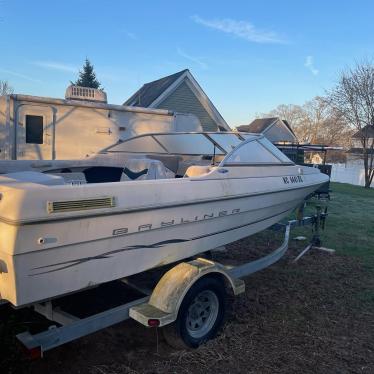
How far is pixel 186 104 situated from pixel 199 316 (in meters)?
13.7

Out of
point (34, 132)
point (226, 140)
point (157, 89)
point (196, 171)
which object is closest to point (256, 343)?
point (196, 171)

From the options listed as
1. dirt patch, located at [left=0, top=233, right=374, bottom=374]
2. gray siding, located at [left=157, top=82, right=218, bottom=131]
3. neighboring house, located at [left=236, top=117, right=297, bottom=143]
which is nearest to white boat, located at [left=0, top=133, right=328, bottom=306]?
dirt patch, located at [left=0, top=233, right=374, bottom=374]

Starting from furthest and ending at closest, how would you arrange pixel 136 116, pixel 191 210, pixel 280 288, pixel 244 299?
pixel 136 116
pixel 280 288
pixel 244 299
pixel 191 210

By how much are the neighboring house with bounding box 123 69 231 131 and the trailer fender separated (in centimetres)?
1245

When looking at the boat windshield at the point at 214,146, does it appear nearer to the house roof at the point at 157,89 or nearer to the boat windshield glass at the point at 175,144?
the boat windshield glass at the point at 175,144

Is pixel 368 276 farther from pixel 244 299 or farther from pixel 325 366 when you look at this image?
pixel 325 366

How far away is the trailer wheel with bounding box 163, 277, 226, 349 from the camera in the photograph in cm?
306

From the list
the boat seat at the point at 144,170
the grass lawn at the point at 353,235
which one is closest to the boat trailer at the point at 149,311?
the boat seat at the point at 144,170

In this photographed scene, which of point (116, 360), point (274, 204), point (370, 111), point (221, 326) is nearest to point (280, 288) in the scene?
point (274, 204)

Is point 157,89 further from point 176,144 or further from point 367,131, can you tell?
point 367,131

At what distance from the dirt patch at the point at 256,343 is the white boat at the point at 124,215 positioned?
0.70 metres

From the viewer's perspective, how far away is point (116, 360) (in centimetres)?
300

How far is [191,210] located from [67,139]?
6.19 m

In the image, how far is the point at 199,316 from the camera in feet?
10.8
